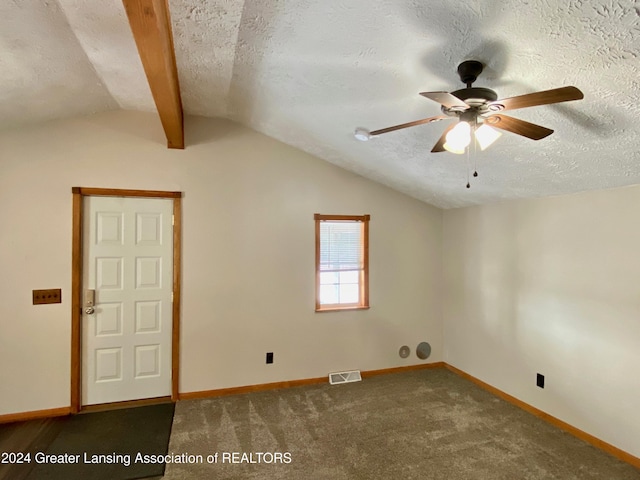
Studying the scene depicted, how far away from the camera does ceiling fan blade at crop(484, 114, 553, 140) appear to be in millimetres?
1586

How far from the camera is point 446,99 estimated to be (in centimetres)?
147

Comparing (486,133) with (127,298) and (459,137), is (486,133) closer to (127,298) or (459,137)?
(459,137)

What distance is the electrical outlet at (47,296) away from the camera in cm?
295

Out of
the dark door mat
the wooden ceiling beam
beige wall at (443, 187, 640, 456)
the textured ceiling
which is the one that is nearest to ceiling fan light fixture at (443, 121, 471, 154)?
the textured ceiling

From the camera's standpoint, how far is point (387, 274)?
403 centimetres

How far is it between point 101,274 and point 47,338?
0.71 meters

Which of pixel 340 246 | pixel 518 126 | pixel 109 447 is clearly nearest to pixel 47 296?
pixel 109 447

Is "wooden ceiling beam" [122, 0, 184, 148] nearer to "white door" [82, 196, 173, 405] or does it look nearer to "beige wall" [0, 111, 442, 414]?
"beige wall" [0, 111, 442, 414]

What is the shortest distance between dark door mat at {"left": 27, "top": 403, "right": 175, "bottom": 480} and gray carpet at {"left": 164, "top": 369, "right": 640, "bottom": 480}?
0.15m

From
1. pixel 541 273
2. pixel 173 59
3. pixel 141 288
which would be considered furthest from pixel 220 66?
pixel 541 273

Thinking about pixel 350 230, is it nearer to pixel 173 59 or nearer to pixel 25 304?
pixel 173 59

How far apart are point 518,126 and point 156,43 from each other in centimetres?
185

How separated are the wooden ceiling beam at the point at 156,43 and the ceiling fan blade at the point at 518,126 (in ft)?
5.41

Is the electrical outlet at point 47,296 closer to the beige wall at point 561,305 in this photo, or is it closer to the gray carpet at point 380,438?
the gray carpet at point 380,438
